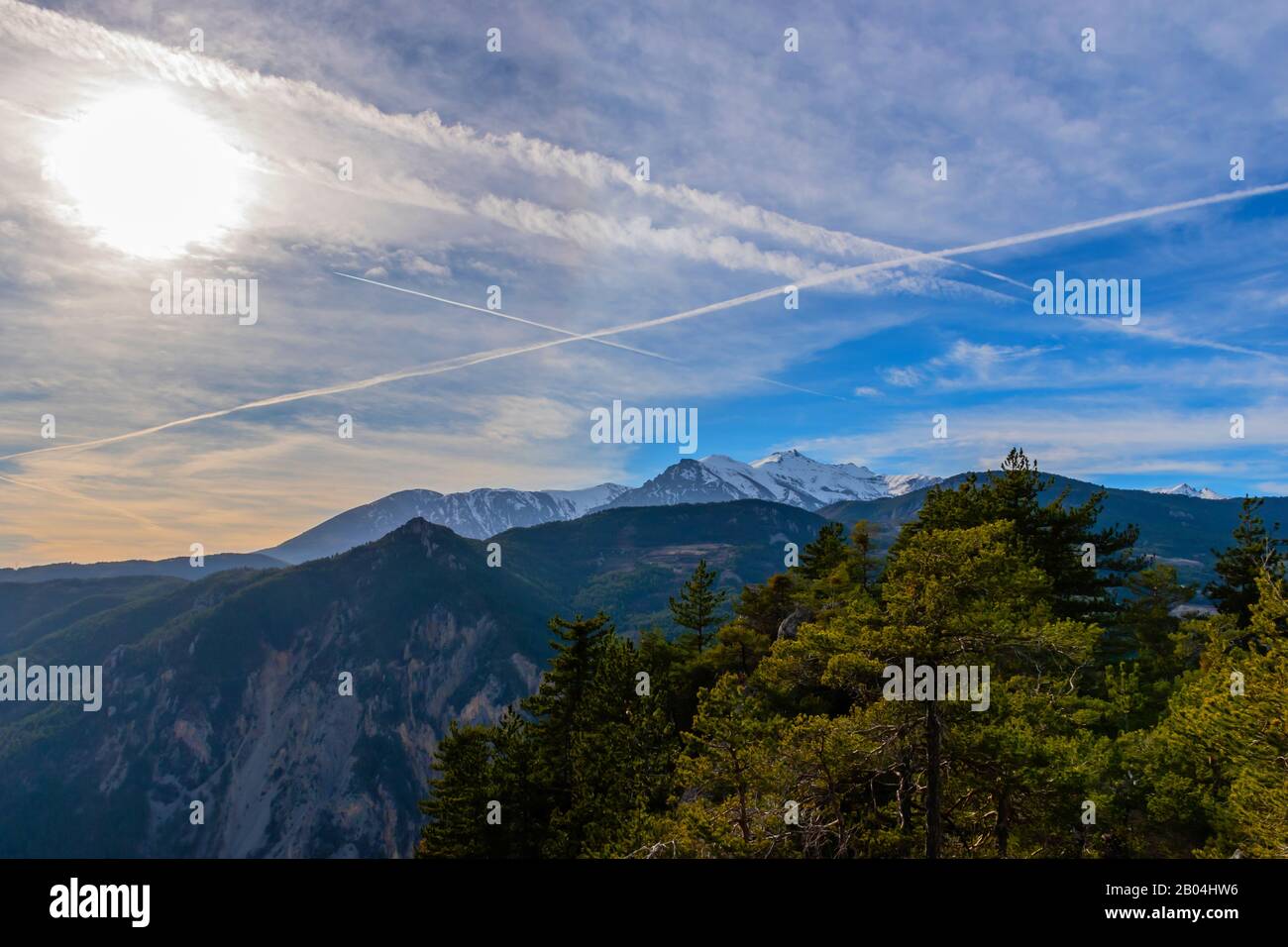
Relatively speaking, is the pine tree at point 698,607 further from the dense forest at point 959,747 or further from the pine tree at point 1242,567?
the pine tree at point 1242,567

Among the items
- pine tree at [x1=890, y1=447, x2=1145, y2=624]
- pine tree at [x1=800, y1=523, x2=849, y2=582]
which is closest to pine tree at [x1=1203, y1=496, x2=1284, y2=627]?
pine tree at [x1=890, y1=447, x2=1145, y2=624]

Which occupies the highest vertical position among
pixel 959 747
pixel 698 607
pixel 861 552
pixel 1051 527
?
pixel 1051 527

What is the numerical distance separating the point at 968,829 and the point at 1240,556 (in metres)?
41.3

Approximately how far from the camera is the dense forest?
1731cm

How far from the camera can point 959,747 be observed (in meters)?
17.3

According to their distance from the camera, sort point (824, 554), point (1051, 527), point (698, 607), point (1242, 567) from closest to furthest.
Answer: point (1051, 527), point (1242, 567), point (698, 607), point (824, 554)

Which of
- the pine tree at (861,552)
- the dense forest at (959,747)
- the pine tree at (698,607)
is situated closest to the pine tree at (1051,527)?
the dense forest at (959,747)

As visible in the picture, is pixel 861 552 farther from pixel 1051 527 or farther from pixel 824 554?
pixel 1051 527

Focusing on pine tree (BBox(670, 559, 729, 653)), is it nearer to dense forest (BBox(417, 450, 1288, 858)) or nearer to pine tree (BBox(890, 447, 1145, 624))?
dense forest (BBox(417, 450, 1288, 858))

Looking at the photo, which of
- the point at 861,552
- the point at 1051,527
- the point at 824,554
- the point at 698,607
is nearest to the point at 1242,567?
the point at 1051,527

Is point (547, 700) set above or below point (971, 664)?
below
